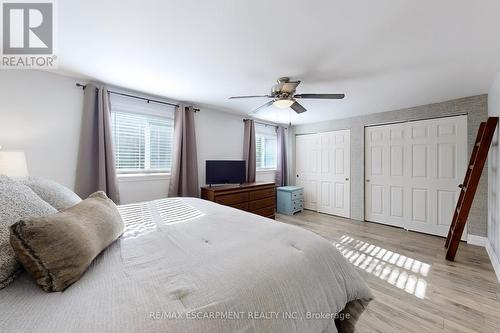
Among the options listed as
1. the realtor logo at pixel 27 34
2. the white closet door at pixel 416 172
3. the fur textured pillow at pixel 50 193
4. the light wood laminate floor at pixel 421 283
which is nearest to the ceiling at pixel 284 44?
the realtor logo at pixel 27 34

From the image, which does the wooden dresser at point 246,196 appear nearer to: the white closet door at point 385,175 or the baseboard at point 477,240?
the white closet door at point 385,175

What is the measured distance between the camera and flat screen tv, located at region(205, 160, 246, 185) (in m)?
3.74

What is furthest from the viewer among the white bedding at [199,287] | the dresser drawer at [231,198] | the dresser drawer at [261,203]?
the dresser drawer at [261,203]

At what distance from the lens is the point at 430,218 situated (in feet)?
11.5

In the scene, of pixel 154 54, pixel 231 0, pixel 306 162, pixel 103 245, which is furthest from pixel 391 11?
pixel 306 162

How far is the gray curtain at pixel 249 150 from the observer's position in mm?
4496

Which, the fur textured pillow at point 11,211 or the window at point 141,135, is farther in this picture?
the window at point 141,135

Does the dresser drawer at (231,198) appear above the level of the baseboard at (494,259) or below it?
above

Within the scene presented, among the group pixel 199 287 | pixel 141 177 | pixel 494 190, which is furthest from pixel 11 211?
pixel 494 190

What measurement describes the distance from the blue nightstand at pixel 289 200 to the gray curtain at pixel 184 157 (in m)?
2.18

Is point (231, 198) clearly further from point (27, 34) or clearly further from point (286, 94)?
point (27, 34)

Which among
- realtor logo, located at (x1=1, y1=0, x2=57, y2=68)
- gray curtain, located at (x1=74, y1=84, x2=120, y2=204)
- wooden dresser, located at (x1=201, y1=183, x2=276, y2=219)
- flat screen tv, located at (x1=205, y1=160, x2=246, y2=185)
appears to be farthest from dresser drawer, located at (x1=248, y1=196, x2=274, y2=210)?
realtor logo, located at (x1=1, y1=0, x2=57, y2=68)

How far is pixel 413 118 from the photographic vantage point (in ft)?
11.9

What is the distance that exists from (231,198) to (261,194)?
787 mm
